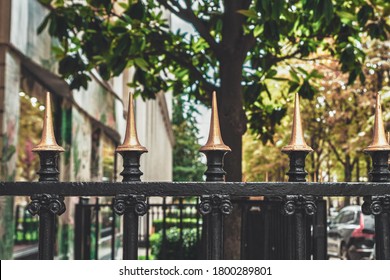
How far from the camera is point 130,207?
260 centimetres

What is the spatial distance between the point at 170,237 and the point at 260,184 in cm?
986

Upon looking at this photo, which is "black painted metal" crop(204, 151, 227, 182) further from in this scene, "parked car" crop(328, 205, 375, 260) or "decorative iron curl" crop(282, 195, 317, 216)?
"parked car" crop(328, 205, 375, 260)

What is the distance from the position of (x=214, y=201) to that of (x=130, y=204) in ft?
1.01

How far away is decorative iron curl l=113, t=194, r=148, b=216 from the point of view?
101 inches

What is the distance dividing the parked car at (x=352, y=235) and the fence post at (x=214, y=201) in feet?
52.0

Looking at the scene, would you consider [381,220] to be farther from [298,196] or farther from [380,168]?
[298,196]

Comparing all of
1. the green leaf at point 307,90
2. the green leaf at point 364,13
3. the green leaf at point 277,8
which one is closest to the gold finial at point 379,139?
the green leaf at point 277,8

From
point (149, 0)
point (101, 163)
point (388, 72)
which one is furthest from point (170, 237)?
point (388, 72)

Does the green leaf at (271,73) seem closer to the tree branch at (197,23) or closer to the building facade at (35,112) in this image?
the tree branch at (197,23)

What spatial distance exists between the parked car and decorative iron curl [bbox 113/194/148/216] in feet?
52.4

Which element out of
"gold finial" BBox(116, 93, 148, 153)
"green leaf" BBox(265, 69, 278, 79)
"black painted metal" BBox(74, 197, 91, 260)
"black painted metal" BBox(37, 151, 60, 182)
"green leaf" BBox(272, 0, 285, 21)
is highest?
"green leaf" BBox(272, 0, 285, 21)

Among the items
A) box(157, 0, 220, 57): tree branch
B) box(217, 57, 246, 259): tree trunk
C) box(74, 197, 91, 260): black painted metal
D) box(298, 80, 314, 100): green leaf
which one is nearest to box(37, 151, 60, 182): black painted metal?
box(217, 57, 246, 259): tree trunk

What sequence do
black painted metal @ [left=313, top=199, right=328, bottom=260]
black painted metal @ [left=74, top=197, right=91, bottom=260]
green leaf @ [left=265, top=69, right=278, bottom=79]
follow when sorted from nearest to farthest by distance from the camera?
1. black painted metal @ [left=313, top=199, right=328, bottom=260]
2. green leaf @ [left=265, top=69, right=278, bottom=79]
3. black painted metal @ [left=74, top=197, right=91, bottom=260]
